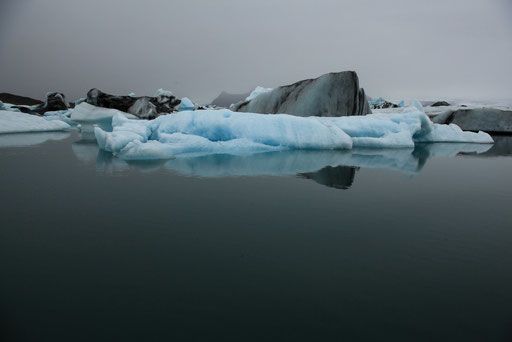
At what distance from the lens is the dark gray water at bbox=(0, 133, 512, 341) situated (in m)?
1.48

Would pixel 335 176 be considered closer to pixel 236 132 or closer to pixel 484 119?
pixel 236 132

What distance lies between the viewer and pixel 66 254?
2156 millimetres

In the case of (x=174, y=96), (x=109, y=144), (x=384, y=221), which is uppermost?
(x=174, y=96)

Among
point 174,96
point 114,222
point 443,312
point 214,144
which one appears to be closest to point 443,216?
point 443,312

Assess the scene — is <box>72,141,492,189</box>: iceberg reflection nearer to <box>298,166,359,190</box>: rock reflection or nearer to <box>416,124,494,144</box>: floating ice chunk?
<box>298,166,359,190</box>: rock reflection

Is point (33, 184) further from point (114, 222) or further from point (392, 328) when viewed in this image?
point (392, 328)

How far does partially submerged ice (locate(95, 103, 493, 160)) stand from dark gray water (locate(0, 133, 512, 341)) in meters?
3.52

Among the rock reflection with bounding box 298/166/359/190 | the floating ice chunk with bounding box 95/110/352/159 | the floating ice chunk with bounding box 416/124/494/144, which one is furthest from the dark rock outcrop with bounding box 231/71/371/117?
the rock reflection with bounding box 298/166/359/190

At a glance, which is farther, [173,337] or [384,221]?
[384,221]

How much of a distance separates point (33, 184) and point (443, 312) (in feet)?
15.7

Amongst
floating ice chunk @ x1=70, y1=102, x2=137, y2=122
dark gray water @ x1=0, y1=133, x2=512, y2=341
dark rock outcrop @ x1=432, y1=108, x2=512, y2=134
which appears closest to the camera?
dark gray water @ x1=0, y1=133, x2=512, y2=341

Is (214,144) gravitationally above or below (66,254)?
above

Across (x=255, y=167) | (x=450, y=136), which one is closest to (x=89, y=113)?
(x=255, y=167)

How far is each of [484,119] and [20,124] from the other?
89.0ft
